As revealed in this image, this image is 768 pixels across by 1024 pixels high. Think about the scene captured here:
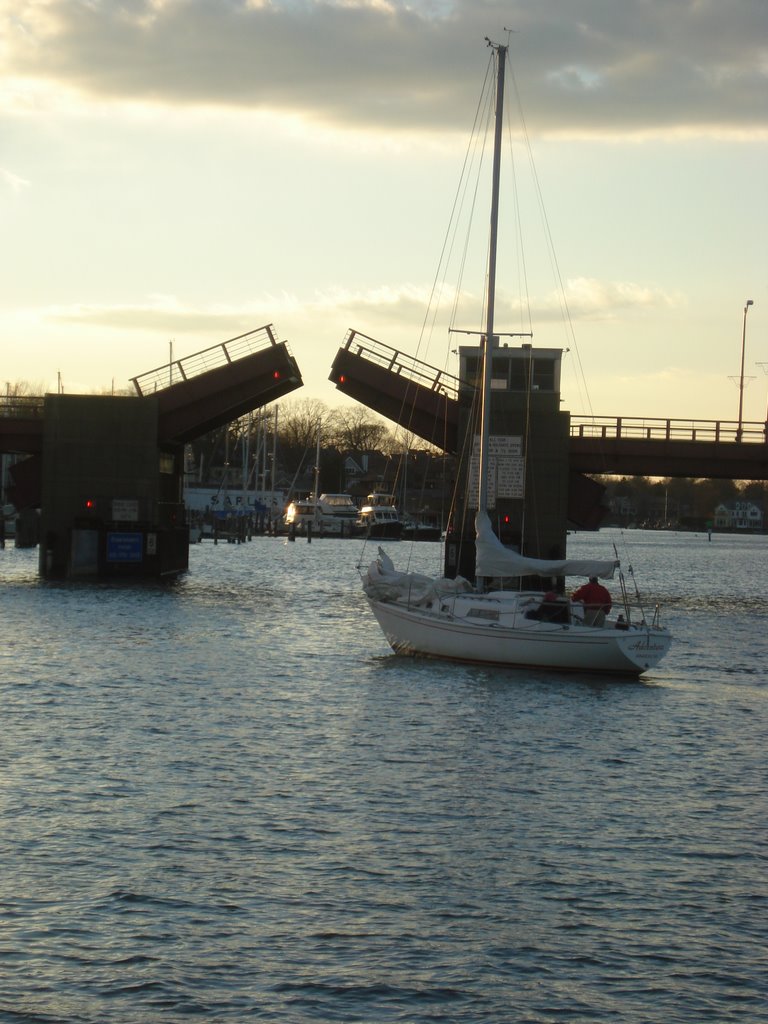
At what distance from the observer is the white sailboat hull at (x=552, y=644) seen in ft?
Result: 95.4

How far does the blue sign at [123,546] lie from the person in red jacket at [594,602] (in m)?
26.7

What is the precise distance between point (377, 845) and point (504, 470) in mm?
34520

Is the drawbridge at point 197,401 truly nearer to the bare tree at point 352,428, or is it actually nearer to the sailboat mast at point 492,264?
the sailboat mast at point 492,264

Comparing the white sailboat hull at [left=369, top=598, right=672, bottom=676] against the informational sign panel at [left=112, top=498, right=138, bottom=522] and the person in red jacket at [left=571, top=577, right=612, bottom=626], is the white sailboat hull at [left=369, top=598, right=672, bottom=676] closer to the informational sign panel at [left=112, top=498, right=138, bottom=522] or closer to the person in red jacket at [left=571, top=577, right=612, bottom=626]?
the person in red jacket at [left=571, top=577, right=612, bottom=626]

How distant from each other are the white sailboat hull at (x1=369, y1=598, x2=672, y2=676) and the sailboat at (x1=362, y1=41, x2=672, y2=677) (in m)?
0.02

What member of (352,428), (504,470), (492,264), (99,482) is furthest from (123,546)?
(352,428)

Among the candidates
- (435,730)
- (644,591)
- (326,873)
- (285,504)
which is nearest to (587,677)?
(435,730)

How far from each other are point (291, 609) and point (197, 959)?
36.4m

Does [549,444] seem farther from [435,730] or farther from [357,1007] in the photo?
[357,1007]

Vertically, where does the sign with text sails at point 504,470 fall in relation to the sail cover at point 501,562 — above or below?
above

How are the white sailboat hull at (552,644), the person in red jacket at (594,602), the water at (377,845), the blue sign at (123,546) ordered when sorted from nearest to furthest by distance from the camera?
the water at (377,845) → the white sailboat hull at (552,644) → the person in red jacket at (594,602) → the blue sign at (123,546)

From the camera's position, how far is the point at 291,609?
158ft

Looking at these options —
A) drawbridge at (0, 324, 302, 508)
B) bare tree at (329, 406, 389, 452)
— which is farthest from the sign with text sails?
bare tree at (329, 406, 389, 452)

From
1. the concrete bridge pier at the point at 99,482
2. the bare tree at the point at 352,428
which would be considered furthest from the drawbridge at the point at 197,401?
the bare tree at the point at 352,428
